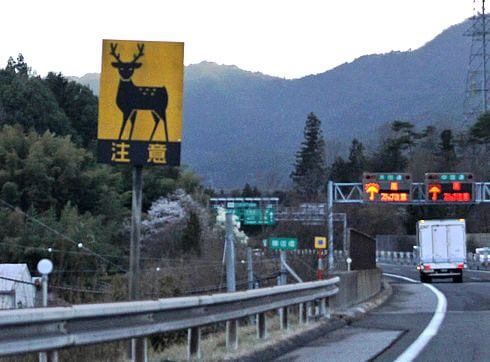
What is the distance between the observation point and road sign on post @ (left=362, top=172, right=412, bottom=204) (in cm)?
5388

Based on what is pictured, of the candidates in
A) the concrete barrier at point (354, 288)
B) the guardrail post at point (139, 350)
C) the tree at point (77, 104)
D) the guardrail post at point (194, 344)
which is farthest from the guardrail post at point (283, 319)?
the tree at point (77, 104)

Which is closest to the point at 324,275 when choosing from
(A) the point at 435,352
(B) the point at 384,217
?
(A) the point at 435,352

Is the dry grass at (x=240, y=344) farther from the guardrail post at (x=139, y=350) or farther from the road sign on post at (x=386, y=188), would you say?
the road sign on post at (x=386, y=188)

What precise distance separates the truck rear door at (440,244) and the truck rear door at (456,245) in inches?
8.2

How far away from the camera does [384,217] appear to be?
92938 millimetres

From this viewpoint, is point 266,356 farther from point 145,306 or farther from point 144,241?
point 144,241

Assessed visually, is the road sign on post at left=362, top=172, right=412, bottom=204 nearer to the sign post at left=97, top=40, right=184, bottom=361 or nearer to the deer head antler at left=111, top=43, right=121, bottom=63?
the sign post at left=97, top=40, right=184, bottom=361

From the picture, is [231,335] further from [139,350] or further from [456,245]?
[456,245]

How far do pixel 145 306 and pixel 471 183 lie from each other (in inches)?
1792

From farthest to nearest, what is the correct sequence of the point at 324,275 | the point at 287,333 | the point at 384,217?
the point at 384,217, the point at 324,275, the point at 287,333

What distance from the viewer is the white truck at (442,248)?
4831cm

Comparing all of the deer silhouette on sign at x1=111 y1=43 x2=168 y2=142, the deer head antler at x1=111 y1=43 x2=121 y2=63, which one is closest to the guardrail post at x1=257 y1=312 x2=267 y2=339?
the deer silhouette on sign at x1=111 y1=43 x2=168 y2=142

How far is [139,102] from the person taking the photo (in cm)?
1209

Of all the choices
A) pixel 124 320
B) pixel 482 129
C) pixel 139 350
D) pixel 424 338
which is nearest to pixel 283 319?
pixel 424 338
